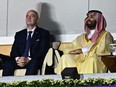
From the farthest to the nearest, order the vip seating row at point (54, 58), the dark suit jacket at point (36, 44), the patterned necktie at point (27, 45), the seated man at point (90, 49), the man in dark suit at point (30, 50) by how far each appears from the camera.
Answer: the patterned necktie at point (27, 45) < the dark suit jacket at point (36, 44) < the man in dark suit at point (30, 50) < the seated man at point (90, 49) < the vip seating row at point (54, 58)

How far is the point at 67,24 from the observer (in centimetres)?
741

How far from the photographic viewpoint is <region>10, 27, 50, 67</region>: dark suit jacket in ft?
20.9

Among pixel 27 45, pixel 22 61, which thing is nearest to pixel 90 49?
pixel 22 61

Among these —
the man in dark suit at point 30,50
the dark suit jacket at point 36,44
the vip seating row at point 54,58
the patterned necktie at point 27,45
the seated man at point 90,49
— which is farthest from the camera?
the patterned necktie at point 27,45

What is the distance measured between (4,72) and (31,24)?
771 millimetres

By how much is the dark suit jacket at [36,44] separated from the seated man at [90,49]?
28 centimetres

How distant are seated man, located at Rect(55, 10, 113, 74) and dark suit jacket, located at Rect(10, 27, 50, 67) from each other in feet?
0.93

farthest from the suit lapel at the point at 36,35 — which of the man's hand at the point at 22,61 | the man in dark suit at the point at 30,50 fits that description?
the man's hand at the point at 22,61

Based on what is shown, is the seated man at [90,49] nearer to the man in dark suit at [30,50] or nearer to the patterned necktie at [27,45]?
the man in dark suit at [30,50]

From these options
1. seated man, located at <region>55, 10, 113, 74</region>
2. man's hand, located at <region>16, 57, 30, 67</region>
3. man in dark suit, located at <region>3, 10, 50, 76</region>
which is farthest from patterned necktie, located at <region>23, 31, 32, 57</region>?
seated man, located at <region>55, 10, 113, 74</region>

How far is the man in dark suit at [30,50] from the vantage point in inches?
243

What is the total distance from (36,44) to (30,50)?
109 millimetres

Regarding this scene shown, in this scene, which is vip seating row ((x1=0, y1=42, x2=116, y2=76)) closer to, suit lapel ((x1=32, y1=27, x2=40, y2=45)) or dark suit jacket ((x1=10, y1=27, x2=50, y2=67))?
dark suit jacket ((x1=10, y1=27, x2=50, y2=67))

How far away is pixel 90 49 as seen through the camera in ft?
19.7
